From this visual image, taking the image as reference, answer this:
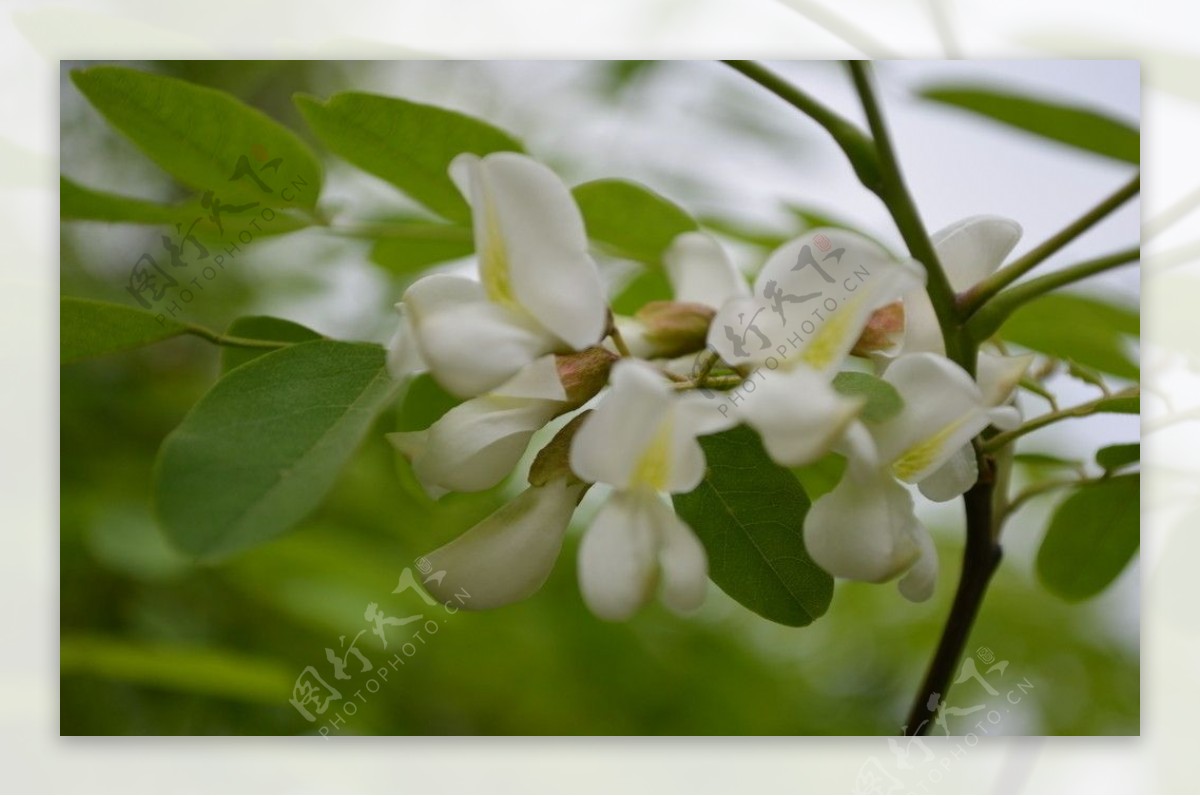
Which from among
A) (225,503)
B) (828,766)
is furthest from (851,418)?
(828,766)

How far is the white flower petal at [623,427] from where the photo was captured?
387 millimetres

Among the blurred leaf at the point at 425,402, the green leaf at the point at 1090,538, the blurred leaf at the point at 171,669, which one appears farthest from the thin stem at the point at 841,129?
the blurred leaf at the point at 171,669

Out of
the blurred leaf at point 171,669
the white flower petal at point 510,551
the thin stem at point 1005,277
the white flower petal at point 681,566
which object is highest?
the thin stem at point 1005,277

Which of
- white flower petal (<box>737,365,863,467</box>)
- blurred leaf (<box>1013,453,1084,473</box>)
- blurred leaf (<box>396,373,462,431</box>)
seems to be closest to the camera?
white flower petal (<box>737,365,863,467</box>)

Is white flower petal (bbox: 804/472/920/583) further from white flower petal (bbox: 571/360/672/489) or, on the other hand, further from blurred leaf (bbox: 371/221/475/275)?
blurred leaf (bbox: 371/221/475/275)

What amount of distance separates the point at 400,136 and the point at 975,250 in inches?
11.6

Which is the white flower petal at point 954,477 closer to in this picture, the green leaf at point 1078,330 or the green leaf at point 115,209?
the green leaf at point 1078,330

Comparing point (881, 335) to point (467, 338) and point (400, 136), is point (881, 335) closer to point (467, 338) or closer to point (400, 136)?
point (467, 338)

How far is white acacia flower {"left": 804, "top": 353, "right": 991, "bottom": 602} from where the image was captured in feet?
1.36

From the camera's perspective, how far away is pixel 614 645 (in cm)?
102

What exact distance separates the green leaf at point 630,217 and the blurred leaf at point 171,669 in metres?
0.36

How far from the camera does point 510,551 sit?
0.45 meters

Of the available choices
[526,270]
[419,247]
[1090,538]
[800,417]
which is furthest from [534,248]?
[1090,538]

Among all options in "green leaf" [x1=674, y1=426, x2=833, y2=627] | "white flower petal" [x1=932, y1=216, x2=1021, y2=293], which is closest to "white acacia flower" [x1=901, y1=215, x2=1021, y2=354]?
"white flower petal" [x1=932, y1=216, x2=1021, y2=293]
